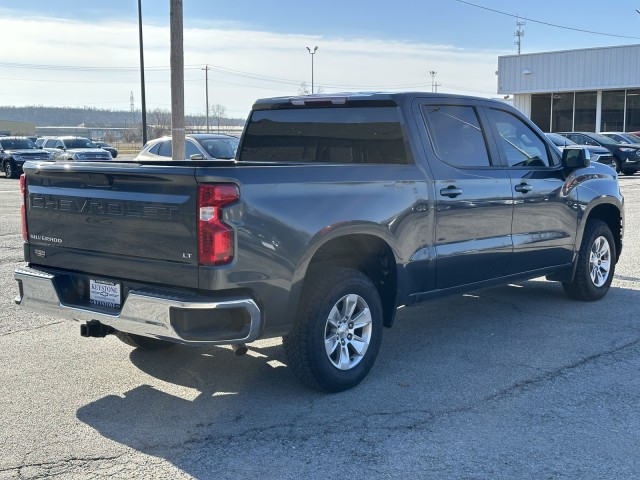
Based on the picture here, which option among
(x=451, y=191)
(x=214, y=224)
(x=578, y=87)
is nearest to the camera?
(x=214, y=224)

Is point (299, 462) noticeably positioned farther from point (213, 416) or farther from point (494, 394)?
point (494, 394)

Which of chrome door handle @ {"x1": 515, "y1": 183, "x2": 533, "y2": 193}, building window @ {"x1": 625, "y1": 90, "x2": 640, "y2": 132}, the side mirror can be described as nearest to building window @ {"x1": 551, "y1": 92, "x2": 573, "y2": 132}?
building window @ {"x1": 625, "y1": 90, "x2": 640, "y2": 132}

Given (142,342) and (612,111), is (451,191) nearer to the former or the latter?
(142,342)

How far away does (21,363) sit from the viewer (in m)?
5.98

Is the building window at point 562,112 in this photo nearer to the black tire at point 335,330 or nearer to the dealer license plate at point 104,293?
the black tire at point 335,330

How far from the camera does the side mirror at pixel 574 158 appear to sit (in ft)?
24.3

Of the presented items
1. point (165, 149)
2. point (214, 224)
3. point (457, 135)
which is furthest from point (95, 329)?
point (165, 149)

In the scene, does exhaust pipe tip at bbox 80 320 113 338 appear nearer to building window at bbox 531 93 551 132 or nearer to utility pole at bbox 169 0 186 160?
utility pole at bbox 169 0 186 160

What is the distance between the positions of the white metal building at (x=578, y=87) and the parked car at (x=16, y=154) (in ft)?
86.8

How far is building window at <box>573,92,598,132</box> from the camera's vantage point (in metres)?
42.7

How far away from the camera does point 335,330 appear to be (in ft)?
17.5

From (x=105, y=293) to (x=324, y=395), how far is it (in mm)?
1581

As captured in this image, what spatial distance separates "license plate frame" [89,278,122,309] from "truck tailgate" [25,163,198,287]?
0.08 m

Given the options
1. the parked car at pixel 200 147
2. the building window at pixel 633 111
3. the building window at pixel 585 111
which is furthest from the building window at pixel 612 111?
the parked car at pixel 200 147
